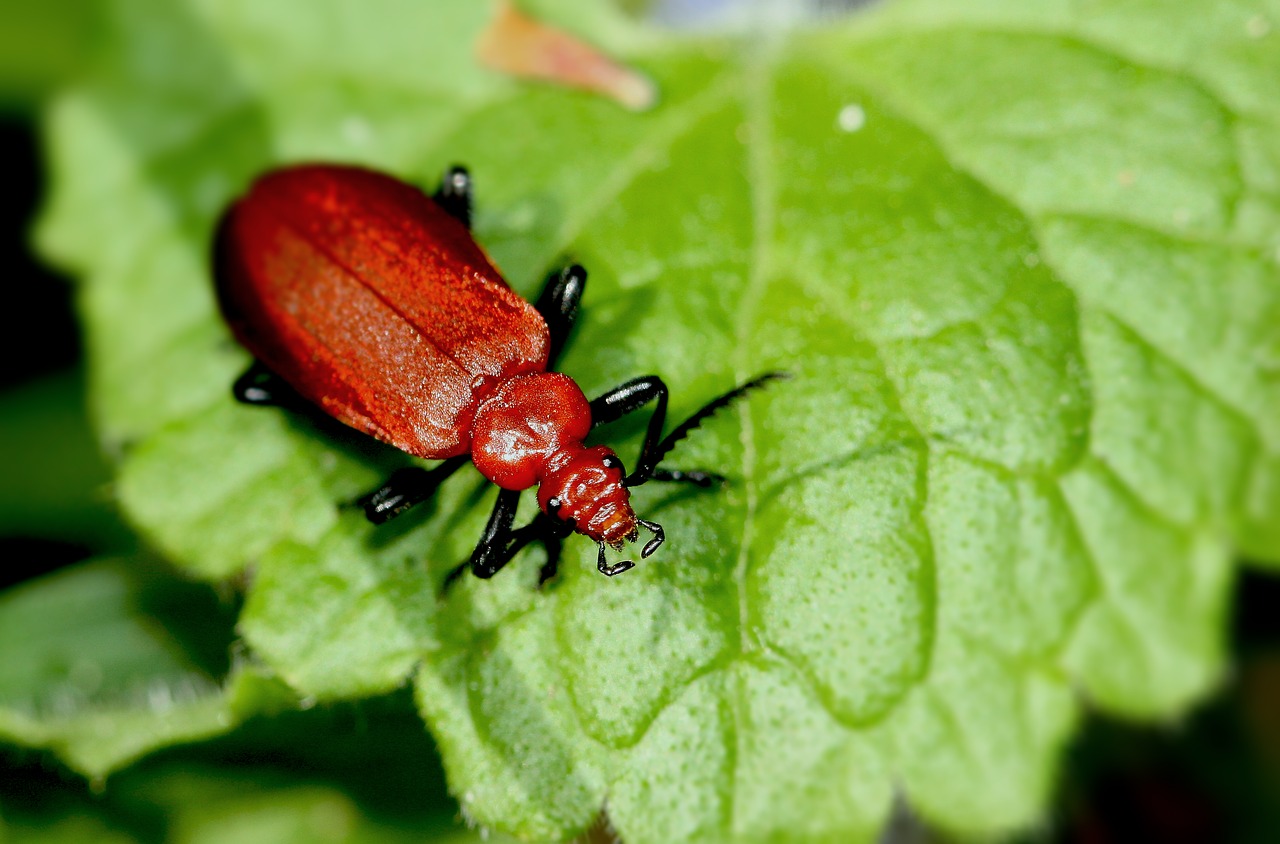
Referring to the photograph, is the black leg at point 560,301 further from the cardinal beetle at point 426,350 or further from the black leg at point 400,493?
the black leg at point 400,493

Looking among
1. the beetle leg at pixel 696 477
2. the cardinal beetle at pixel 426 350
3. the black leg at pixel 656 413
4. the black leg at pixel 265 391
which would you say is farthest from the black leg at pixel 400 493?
the beetle leg at pixel 696 477

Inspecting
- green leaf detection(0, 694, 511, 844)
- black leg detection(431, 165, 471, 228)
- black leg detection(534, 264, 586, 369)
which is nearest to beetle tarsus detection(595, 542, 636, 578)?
black leg detection(534, 264, 586, 369)

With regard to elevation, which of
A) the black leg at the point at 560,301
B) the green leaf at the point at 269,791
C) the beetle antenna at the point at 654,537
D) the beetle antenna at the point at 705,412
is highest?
the black leg at the point at 560,301

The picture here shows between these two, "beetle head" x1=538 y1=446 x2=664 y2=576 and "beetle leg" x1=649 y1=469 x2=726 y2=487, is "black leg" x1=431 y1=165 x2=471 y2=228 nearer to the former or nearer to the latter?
"beetle head" x1=538 y1=446 x2=664 y2=576

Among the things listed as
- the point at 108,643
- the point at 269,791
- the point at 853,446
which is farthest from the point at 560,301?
the point at 108,643

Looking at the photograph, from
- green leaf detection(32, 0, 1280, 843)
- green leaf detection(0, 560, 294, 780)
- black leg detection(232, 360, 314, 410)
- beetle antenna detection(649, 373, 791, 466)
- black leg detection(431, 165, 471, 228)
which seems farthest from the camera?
green leaf detection(0, 560, 294, 780)

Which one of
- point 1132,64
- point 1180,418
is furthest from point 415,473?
point 1132,64

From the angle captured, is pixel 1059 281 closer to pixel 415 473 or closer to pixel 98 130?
pixel 415 473
